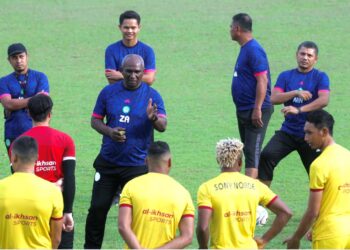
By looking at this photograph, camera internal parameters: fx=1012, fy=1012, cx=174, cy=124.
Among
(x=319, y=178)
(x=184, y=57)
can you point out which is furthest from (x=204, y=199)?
(x=184, y=57)

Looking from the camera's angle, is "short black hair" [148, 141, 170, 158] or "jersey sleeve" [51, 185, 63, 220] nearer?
"jersey sleeve" [51, 185, 63, 220]

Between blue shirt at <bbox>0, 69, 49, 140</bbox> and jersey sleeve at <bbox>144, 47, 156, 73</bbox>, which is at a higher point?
jersey sleeve at <bbox>144, 47, 156, 73</bbox>

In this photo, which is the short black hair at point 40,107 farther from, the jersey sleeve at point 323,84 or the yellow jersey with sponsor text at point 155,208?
the jersey sleeve at point 323,84

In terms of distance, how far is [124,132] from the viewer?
1012cm

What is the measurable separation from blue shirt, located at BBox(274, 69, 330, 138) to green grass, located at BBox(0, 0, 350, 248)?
107 centimetres

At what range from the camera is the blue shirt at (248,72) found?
12.1 m

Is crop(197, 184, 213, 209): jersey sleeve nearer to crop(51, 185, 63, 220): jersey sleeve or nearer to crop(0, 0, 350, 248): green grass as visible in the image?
crop(51, 185, 63, 220): jersey sleeve

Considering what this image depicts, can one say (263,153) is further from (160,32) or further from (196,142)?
Answer: (160,32)

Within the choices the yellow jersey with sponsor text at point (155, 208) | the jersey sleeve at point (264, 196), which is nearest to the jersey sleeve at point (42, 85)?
the yellow jersey with sponsor text at point (155, 208)

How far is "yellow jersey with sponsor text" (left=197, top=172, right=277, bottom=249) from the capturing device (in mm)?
8133

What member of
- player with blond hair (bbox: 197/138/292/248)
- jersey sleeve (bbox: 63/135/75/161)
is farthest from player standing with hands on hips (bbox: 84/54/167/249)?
player with blond hair (bbox: 197/138/292/248)

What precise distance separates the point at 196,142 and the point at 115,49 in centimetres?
402

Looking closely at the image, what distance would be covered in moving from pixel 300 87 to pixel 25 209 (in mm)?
4886

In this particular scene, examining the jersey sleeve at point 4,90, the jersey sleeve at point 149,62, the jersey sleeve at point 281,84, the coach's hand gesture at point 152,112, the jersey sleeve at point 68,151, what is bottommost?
the jersey sleeve at point 68,151
